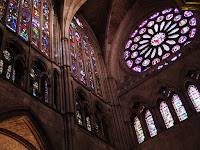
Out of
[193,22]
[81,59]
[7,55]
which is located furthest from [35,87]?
[193,22]

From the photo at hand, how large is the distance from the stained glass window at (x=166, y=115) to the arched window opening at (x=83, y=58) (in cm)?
318

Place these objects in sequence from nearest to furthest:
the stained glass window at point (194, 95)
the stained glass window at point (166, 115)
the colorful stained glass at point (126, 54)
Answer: the stained glass window at point (194, 95) → the stained glass window at point (166, 115) → the colorful stained glass at point (126, 54)

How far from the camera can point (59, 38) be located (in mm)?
13273

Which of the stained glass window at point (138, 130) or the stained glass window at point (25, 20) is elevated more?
the stained glass window at point (25, 20)

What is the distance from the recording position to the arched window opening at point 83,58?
13.8m

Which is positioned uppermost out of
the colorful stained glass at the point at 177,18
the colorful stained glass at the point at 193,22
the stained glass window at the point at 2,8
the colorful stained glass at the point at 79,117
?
the colorful stained glass at the point at 177,18

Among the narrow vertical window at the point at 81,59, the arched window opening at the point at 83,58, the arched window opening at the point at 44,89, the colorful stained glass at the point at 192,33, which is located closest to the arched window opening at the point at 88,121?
the arched window opening at the point at 83,58

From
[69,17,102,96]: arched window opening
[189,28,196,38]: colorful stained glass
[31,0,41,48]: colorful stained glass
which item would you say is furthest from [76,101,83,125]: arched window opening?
[189,28,196,38]: colorful stained glass

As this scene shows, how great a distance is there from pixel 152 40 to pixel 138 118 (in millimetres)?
4714

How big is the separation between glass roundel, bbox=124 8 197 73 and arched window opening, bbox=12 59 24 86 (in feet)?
23.6

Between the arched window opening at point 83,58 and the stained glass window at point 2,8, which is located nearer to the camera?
the stained glass window at point 2,8

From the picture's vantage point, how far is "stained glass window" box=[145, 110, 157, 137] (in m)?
12.8

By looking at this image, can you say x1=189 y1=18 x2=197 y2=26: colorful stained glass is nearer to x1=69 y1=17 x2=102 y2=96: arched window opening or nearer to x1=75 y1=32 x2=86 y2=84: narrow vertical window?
x1=69 y1=17 x2=102 y2=96: arched window opening

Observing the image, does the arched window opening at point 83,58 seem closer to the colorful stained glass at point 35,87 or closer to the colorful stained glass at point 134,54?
the colorful stained glass at point 134,54
